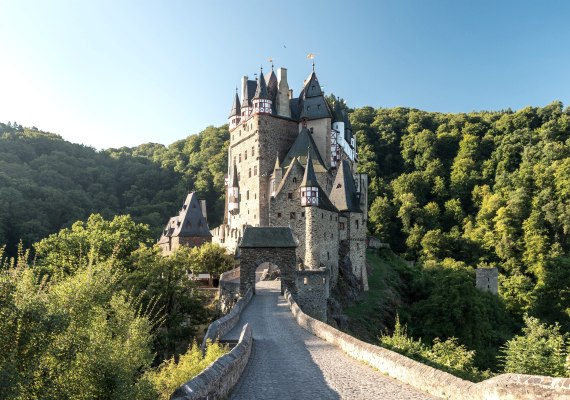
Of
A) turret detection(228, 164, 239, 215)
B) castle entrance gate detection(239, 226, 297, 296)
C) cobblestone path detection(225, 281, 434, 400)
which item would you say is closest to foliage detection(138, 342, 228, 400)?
cobblestone path detection(225, 281, 434, 400)

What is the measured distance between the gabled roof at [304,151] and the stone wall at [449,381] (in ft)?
109

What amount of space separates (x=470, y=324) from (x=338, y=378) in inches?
1229

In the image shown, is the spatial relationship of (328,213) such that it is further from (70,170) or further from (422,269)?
(70,170)

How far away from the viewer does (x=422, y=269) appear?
59688 millimetres

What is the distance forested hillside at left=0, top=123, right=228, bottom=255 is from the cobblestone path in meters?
48.8

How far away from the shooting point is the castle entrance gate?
3050 cm

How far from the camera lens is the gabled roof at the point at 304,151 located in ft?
161

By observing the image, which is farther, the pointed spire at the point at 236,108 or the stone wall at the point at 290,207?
the pointed spire at the point at 236,108

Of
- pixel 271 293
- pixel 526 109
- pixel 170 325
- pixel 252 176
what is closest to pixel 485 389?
pixel 170 325

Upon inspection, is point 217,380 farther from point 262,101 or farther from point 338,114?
point 338,114

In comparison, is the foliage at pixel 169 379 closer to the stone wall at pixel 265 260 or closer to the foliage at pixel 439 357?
the foliage at pixel 439 357

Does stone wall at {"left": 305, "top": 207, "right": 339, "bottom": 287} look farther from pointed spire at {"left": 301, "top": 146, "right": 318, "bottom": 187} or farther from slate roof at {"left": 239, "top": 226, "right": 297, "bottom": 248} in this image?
slate roof at {"left": 239, "top": 226, "right": 297, "bottom": 248}

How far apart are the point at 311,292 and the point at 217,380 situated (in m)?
21.6

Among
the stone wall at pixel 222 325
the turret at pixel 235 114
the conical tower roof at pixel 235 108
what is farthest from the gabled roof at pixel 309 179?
the conical tower roof at pixel 235 108
